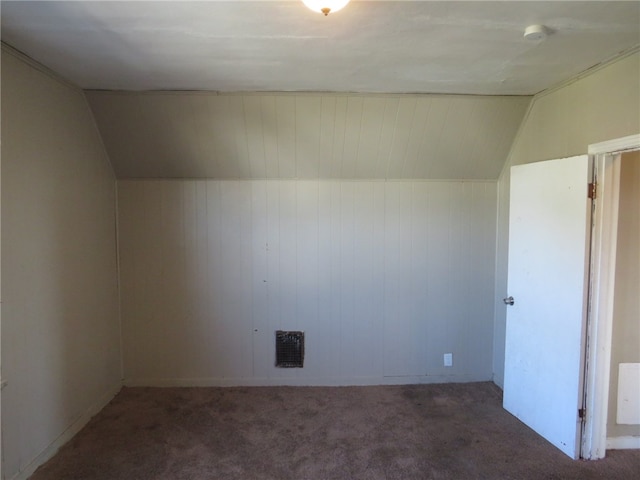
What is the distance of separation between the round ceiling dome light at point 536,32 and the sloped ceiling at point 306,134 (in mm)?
992

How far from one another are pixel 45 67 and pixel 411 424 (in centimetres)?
326

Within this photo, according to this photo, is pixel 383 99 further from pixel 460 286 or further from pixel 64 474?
pixel 64 474

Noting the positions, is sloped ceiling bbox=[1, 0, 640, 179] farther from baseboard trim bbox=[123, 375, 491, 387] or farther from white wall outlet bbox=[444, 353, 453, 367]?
baseboard trim bbox=[123, 375, 491, 387]

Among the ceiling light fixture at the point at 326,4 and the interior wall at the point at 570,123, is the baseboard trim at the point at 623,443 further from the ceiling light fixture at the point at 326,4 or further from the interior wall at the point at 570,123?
the ceiling light fixture at the point at 326,4

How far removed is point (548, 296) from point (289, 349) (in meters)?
2.01

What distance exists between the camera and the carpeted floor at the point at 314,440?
2.29 m

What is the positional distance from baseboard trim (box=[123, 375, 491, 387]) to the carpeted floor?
81 millimetres

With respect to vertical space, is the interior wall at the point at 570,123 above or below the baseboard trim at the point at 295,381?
above

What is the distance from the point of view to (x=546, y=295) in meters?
2.61

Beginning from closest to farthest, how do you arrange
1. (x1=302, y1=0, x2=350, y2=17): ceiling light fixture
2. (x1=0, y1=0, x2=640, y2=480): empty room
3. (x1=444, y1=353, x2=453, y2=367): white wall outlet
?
(x1=302, y1=0, x2=350, y2=17): ceiling light fixture < (x1=0, y1=0, x2=640, y2=480): empty room < (x1=444, y1=353, x2=453, y2=367): white wall outlet

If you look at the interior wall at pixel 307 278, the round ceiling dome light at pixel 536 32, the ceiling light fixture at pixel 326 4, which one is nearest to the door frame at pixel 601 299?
the round ceiling dome light at pixel 536 32

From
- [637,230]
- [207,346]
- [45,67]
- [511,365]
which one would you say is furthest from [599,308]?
[45,67]

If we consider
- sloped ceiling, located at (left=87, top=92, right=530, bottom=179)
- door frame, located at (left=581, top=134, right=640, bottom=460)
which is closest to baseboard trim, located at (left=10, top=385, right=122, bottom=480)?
sloped ceiling, located at (left=87, top=92, right=530, bottom=179)

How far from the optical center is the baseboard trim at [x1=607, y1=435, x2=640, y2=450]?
2.50m
